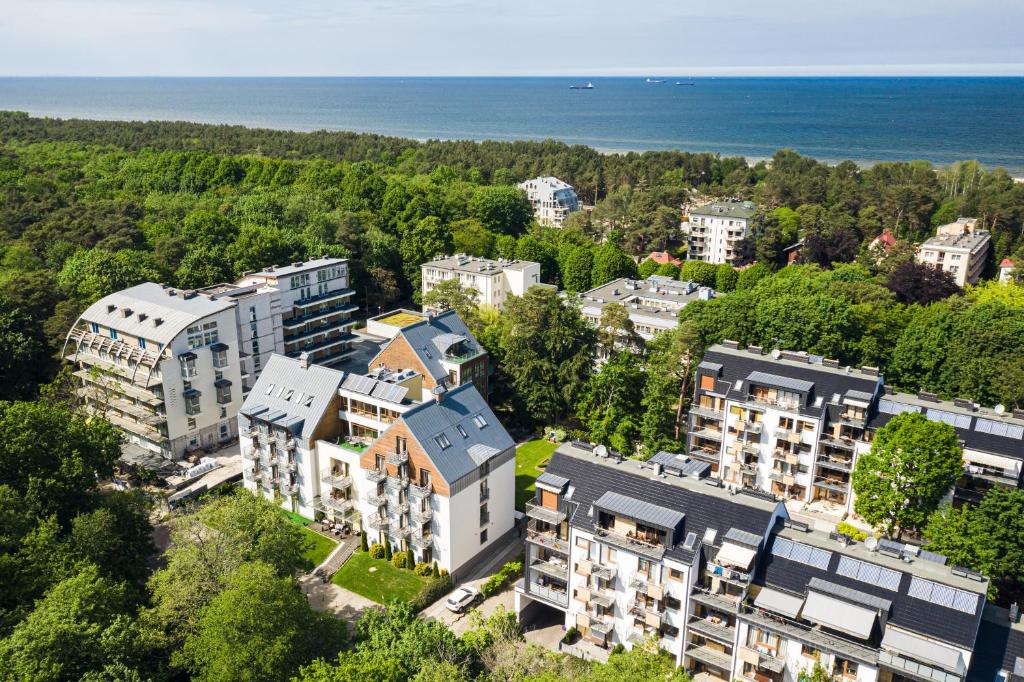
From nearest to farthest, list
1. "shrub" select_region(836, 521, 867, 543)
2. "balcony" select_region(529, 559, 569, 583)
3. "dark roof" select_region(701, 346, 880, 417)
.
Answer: "balcony" select_region(529, 559, 569, 583)
"shrub" select_region(836, 521, 867, 543)
"dark roof" select_region(701, 346, 880, 417)

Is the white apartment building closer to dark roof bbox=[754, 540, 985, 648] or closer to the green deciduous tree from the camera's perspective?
dark roof bbox=[754, 540, 985, 648]

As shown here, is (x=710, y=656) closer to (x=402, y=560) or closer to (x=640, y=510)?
(x=640, y=510)

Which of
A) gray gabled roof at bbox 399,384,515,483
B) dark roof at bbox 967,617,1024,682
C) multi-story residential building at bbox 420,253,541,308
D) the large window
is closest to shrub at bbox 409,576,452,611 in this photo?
gray gabled roof at bbox 399,384,515,483

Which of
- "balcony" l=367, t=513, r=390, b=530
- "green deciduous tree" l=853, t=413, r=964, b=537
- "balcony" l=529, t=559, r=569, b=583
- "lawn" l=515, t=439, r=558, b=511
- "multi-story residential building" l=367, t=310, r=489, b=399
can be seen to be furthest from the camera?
"multi-story residential building" l=367, t=310, r=489, b=399

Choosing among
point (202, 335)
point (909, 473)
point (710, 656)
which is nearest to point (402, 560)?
point (710, 656)

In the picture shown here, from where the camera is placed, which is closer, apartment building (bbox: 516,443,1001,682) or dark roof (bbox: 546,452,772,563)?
apartment building (bbox: 516,443,1001,682)

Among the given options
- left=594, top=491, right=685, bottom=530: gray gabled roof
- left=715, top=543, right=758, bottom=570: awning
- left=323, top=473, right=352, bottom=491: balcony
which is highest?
left=594, top=491, right=685, bottom=530: gray gabled roof

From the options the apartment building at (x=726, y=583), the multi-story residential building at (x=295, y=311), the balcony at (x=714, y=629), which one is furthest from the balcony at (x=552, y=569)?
the multi-story residential building at (x=295, y=311)
